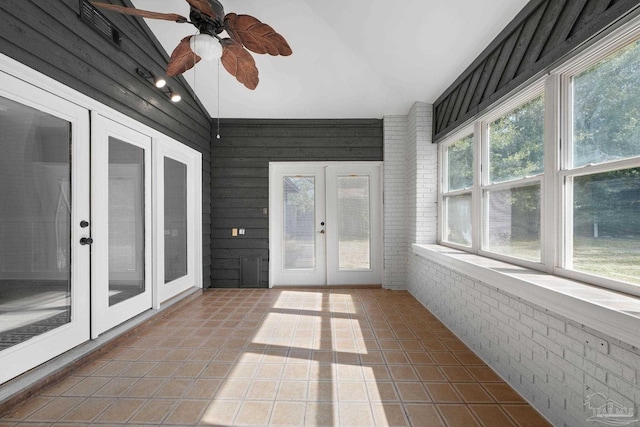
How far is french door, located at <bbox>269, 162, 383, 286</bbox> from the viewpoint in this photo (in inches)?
196

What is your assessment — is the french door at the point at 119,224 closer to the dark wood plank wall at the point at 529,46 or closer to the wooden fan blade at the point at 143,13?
the wooden fan blade at the point at 143,13

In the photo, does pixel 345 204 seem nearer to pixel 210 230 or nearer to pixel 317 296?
pixel 317 296

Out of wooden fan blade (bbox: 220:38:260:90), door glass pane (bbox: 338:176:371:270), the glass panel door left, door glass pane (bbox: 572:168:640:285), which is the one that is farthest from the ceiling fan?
door glass pane (bbox: 338:176:371:270)

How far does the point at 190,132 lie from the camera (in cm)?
424

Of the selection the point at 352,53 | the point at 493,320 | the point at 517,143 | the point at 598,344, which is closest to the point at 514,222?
the point at 517,143

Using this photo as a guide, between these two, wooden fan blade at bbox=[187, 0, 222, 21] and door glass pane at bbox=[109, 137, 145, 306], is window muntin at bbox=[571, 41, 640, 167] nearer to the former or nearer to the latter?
wooden fan blade at bbox=[187, 0, 222, 21]

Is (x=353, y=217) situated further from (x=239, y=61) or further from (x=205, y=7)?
(x=205, y=7)

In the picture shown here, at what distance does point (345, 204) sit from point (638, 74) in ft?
12.1

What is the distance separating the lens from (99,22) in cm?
259

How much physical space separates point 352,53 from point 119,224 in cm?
304

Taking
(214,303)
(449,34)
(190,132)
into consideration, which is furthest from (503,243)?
(190,132)

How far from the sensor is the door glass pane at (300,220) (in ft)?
16.5

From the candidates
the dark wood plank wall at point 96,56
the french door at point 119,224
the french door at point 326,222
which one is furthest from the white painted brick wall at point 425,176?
the french door at point 119,224

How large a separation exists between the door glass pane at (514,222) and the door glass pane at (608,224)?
35 cm
